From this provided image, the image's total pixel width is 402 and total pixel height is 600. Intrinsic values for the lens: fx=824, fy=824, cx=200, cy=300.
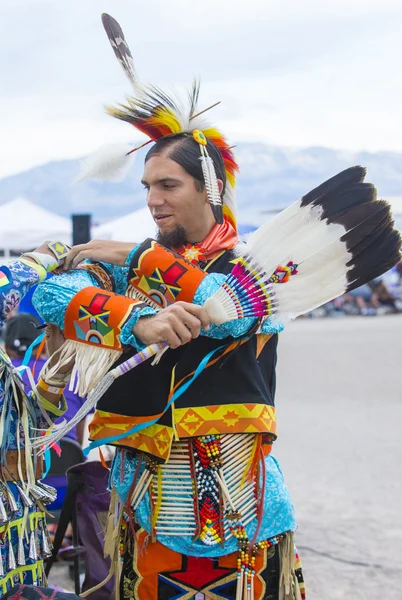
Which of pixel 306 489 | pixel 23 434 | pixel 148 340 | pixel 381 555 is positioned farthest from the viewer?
pixel 306 489

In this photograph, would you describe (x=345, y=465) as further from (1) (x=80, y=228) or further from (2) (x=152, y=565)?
(2) (x=152, y=565)

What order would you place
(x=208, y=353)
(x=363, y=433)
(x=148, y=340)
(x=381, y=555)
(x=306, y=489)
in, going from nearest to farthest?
1. (x=148, y=340)
2. (x=208, y=353)
3. (x=381, y=555)
4. (x=306, y=489)
5. (x=363, y=433)

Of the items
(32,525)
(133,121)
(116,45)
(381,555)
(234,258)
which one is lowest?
(381,555)

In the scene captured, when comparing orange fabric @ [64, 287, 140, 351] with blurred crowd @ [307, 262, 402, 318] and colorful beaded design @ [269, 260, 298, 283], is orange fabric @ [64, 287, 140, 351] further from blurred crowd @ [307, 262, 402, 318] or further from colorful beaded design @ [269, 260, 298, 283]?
blurred crowd @ [307, 262, 402, 318]

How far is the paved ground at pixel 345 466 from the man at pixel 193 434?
1.98 m

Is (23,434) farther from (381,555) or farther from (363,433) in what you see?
(363,433)

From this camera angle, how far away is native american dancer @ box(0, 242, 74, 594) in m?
2.36

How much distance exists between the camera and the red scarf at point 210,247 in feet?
7.86

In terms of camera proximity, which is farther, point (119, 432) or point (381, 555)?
point (381, 555)

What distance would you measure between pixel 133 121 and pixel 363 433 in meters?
5.92

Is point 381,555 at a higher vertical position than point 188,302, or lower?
lower

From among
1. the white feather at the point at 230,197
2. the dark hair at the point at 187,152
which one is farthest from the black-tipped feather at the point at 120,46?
the white feather at the point at 230,197

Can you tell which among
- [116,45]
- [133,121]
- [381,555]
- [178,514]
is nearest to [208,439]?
[178,514]

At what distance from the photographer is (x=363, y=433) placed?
7891mm
